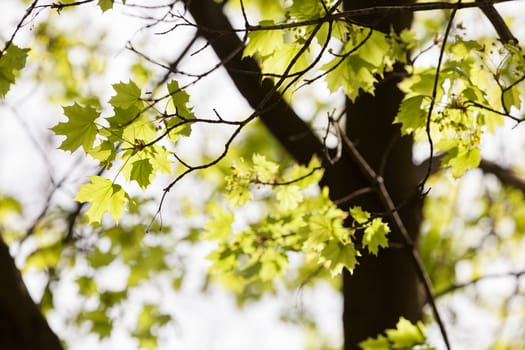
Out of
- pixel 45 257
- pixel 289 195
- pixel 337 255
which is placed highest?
pixel 45 257

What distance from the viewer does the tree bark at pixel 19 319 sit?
212 centimetres

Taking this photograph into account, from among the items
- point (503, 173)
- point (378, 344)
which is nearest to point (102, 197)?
point (378, 344)

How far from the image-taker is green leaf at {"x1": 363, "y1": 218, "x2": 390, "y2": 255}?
1.83 meters

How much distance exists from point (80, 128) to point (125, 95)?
0.50ft

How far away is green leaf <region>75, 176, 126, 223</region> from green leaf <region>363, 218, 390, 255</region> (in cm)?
73

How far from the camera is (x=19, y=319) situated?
215 cm

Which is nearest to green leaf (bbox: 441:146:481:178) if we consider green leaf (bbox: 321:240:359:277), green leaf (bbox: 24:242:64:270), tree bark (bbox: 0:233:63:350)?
green leaf (bbox: 321:240:359:277)

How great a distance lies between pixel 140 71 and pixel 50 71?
38.5 inches

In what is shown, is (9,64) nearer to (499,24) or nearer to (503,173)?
(499,24)

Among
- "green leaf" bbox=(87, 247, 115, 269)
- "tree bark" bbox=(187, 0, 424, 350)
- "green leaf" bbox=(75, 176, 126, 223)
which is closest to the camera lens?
"green leaf" bbox=(75, 176, 126, 223)

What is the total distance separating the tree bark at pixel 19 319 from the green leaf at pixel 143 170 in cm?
88

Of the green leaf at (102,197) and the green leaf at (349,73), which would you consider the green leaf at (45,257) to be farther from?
the green leaf at (349,73)

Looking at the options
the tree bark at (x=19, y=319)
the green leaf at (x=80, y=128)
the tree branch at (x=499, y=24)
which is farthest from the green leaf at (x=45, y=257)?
the tree branch at (x=499, y=24)

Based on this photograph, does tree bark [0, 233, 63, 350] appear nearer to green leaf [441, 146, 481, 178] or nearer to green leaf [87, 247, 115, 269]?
green leaf [87, 247, 115, 269]
